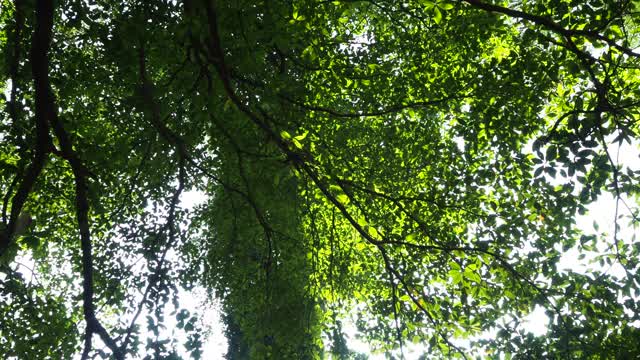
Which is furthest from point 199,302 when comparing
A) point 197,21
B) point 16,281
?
point 197,21

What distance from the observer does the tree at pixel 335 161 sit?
3053 mm

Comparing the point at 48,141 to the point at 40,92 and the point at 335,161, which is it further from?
the point at 335,161

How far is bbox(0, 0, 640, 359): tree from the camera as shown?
3.05 m

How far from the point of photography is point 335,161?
736cm

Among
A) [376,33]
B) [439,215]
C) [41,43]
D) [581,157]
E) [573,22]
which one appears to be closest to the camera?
[41,43]

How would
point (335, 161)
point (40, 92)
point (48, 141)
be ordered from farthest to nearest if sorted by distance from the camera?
point (335, 161) < point (48, 141) < point (40, 92)

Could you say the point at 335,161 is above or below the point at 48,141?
above

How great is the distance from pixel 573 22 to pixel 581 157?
2.40 m

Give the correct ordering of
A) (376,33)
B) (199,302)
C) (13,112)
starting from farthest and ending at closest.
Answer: (199,302), (376,33), (13,112)

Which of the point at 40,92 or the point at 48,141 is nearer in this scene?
the point at 40,92

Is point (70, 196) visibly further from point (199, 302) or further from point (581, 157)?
point (581, 157)

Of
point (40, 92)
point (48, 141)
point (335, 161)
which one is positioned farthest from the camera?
point (335, 161)

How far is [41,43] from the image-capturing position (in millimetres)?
2439

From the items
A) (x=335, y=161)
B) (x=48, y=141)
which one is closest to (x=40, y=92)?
(x=48, y=141)
